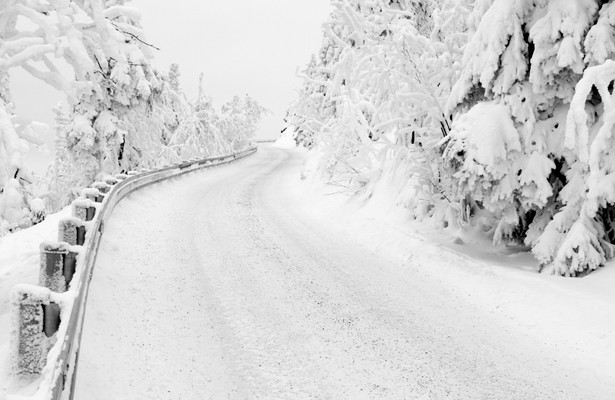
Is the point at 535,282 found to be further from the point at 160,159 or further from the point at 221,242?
the point at 160,159

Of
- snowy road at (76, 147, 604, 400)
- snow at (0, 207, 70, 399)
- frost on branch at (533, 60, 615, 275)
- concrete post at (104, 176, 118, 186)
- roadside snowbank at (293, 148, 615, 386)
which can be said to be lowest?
snow at (0, 207, 70, 399)

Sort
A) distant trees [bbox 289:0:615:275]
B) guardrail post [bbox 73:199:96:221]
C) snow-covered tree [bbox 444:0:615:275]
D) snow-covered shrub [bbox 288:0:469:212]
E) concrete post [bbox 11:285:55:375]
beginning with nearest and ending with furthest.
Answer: concrete post [bbox 11:285:55:375] < distant trees [bbox 289:0:615:275] < snow-covered tree [bbox 444:0:615:275] < guardrail post [bbox 73:199:96:221] < snow-covered shrub [bbox 288:0:469:212]

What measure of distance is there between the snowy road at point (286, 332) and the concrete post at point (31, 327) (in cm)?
57

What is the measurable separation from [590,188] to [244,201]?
1121cm

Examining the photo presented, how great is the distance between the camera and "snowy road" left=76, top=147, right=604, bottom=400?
481 cm

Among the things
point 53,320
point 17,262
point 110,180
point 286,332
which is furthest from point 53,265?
point 110,180

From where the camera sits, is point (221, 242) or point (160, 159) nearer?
point (221, 242)

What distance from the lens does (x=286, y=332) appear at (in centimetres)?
598

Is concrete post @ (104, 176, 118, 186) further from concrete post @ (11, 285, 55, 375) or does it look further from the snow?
concrete post @ (11, 285, 55, 375)

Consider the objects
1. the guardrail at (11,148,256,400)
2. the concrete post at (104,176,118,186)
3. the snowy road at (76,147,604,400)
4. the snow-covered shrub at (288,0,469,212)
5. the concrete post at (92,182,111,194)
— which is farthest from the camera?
the concrete post at (104,176,118,186)

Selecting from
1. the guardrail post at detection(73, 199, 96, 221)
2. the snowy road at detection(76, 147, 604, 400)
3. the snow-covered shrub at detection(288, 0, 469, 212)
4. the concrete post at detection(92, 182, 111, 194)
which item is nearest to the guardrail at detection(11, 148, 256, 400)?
the snowy road at detection(76, 147, 604, 400)

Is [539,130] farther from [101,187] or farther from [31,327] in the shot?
[101,187]

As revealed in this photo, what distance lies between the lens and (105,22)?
6.11 m

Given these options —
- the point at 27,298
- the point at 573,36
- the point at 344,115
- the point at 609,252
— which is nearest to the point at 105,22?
the point at 27,298
